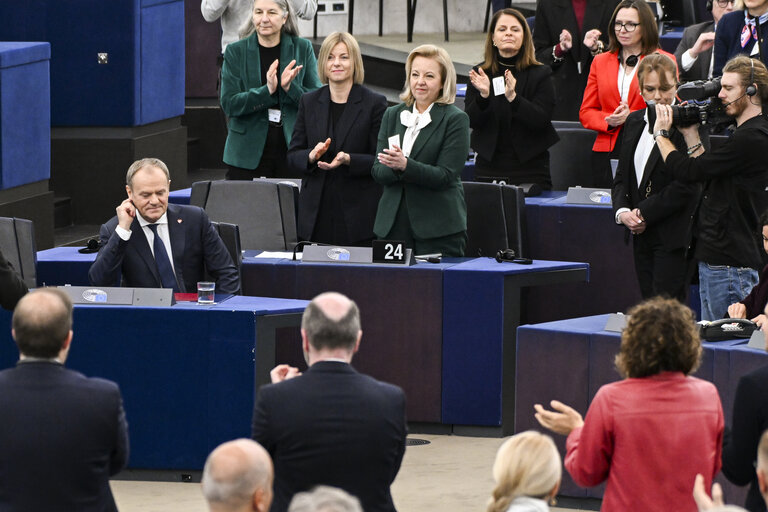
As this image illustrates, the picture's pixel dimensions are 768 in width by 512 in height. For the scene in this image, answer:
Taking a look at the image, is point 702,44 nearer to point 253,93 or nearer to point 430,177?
point 253,93

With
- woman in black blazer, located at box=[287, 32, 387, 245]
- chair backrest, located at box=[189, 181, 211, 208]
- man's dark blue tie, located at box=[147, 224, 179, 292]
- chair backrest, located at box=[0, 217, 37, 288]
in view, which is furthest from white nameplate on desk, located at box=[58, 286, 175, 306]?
chair backrest, located at box=[189, 181, 211, 208]

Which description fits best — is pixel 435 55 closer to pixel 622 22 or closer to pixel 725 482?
pixel 622 22

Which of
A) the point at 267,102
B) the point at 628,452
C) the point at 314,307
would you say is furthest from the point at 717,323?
the point at 267,102

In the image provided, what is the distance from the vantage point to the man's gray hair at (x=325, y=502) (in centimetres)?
313

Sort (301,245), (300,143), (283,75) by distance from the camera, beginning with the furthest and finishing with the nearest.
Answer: (283,75) → (301,245) → (300,143)

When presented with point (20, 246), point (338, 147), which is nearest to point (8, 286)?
point (20, 246)

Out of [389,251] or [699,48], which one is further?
[699,48]

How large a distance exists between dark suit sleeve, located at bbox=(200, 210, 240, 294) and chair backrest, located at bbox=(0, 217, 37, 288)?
80cm

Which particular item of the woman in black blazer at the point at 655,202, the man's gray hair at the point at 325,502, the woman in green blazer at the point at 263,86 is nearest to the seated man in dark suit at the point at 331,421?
the man's gray hair at the point at 325,502

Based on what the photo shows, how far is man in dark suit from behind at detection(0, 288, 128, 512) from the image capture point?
400 cm

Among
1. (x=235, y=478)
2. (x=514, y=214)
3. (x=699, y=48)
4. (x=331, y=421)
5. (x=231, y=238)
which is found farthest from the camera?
(x=699, y=48)

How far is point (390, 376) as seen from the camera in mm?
7266

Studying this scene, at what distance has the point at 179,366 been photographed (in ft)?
21.0

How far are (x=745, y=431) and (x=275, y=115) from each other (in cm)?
477
